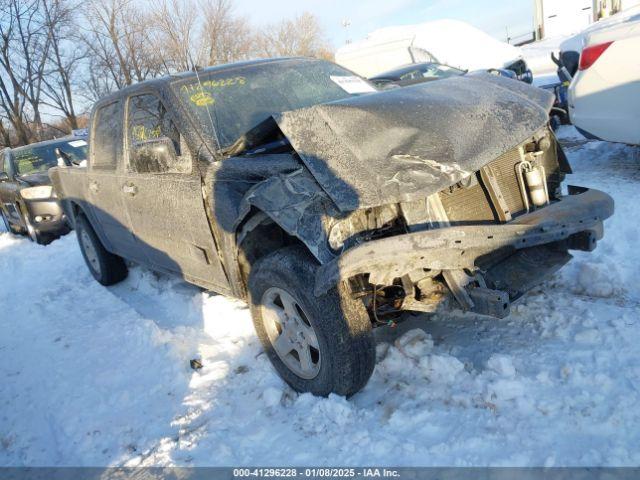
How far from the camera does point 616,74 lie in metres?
4.83

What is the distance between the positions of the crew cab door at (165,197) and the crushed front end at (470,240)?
117 centimetres

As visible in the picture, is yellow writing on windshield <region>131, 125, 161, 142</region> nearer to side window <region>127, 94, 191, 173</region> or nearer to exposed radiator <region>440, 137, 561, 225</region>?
side window <region>127, 94, 191, 173</region>

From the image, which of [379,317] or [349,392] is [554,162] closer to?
[379,317]

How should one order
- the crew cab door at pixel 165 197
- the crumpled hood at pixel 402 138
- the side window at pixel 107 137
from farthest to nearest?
1. the side window at pixel 107 137
2. the crew cab door at pixel 165 197
3. the crumpled hood at pixel 402 138

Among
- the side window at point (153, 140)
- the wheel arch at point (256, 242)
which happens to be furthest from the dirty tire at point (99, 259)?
the wheel arch at point (256, 242)

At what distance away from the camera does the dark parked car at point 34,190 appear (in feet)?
27.1

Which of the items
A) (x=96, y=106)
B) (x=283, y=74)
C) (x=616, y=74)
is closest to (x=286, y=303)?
(x=283, y=74)

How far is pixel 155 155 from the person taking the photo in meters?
3.45

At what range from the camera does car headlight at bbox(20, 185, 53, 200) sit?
8.24m

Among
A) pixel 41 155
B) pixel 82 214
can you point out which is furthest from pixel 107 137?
pixel 41 155

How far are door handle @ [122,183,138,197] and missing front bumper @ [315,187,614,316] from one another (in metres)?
2.20

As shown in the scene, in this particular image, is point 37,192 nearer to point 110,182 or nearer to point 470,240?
point 110,182

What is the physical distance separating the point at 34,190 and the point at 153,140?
5912mm

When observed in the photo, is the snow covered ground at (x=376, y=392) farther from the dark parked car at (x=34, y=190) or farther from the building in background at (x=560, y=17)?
the building in background at (x=560, y=17)
